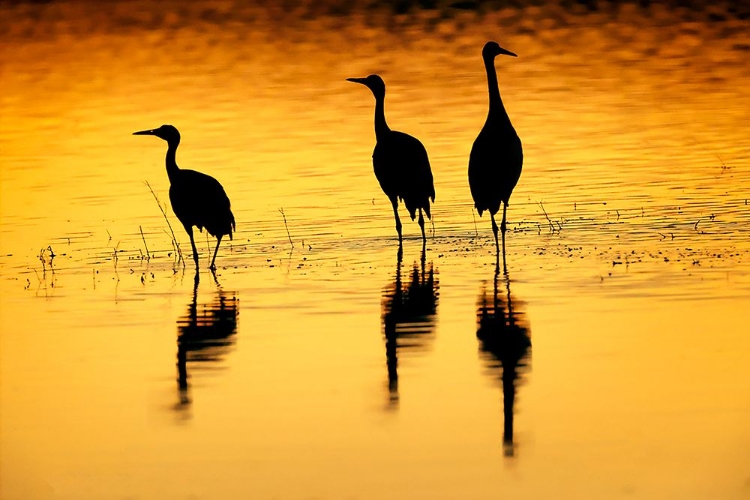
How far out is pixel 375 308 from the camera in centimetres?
1356

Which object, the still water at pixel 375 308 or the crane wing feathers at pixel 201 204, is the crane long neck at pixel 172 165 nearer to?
the crane wing feathers at pixel 201 204

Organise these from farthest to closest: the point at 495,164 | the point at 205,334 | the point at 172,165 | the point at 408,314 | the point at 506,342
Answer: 1. the point at 172,165
2. the point at 495,164
3. the point at 408,314
4. the point at 205,334
5. the point at 506,342

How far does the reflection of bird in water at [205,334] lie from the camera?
455 inches

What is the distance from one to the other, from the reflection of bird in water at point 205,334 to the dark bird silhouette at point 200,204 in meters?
2.65

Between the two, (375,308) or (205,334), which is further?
(375,308)

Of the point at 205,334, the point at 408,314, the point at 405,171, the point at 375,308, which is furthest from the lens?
the point at 405,171

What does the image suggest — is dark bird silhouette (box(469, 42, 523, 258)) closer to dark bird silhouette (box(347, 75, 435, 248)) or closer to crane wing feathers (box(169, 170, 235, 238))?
dark bird silhouette (box(347, 75, 435, 248))

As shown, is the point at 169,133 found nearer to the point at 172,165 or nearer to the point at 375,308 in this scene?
the point at 172,165

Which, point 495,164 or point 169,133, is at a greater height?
point 169,133

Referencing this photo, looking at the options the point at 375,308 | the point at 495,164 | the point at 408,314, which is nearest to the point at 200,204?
the point at 495,164

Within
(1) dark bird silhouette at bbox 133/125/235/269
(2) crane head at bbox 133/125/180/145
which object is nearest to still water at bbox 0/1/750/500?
(1) dark bird silhouette at bbox 133/125/235/269

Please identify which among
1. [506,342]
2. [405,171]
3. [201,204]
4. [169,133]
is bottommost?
[506,342]

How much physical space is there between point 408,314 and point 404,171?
5.72 metres

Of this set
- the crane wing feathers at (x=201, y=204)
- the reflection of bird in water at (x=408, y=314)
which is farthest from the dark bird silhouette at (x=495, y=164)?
the crane wing feathers at (x=201, y=204)
